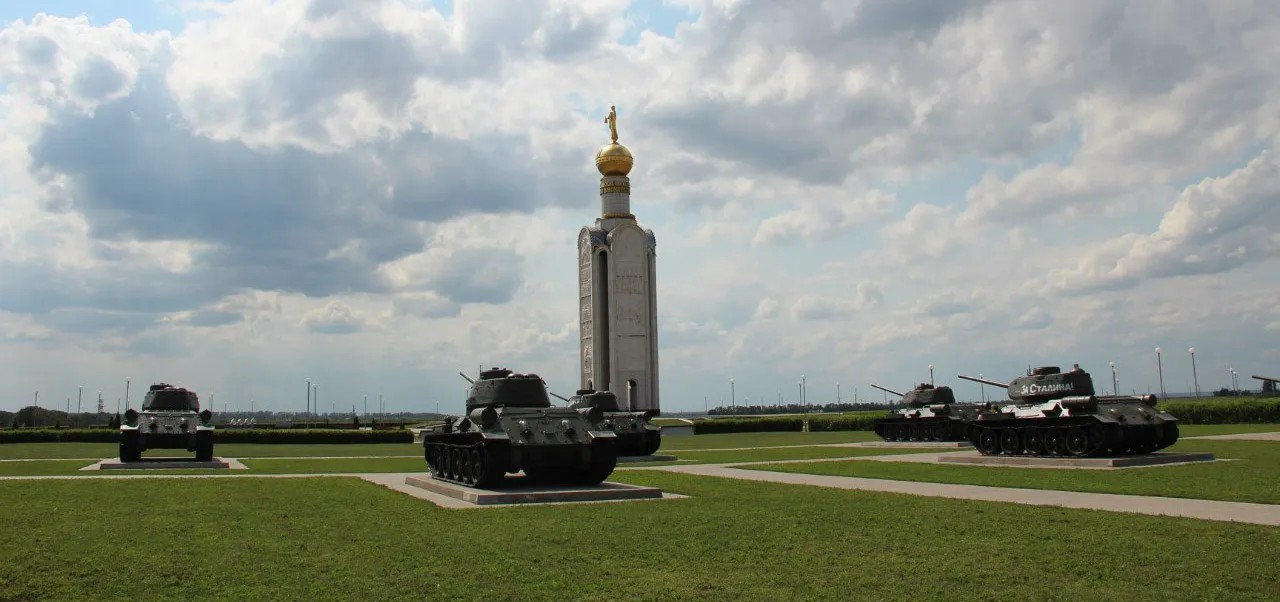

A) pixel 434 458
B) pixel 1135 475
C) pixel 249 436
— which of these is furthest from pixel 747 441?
pixel 1135 475

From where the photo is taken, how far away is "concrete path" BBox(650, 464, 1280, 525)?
512 inches

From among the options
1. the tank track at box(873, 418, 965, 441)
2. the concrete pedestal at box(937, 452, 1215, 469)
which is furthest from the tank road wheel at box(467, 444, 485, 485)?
the tank track at box(873, 418, 965, 441)

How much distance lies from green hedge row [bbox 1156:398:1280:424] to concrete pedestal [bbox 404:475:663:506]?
40.0m

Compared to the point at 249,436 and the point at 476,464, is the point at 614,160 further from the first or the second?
the point at 476,464

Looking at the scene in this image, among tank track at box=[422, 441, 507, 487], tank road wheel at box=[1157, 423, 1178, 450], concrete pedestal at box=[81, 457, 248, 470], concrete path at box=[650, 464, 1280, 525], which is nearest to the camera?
concrete path at box=[650, 464, 1280, 525]

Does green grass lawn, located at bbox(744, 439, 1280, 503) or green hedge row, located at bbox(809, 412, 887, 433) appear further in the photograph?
green hedge row, located at bbox(809, 412, 887, 433)

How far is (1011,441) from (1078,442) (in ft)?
6.50

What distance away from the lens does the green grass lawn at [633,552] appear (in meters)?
8.68

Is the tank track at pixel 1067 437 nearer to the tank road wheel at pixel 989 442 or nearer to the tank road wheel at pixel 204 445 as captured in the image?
the tank road wheel at pixel 989 442

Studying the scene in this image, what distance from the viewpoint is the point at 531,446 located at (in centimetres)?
1742

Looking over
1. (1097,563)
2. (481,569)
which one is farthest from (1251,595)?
(481,569)

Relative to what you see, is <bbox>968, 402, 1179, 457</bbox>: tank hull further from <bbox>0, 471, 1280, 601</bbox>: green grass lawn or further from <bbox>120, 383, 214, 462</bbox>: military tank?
<bbox>120, 383, 214, 462</bbox>: military tank

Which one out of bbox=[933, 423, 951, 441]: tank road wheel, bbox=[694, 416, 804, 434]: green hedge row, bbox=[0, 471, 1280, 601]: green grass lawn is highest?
bbox=[694, 416, 804, 434]: green hedge row

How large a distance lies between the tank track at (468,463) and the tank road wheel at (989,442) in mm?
14109
